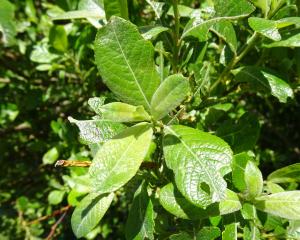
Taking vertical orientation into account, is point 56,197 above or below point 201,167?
below

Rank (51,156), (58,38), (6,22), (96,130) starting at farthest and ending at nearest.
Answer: (51,156)
(58,38)
(6,22)
(96,130)

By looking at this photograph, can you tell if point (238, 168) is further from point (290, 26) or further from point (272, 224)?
point (290, 26)

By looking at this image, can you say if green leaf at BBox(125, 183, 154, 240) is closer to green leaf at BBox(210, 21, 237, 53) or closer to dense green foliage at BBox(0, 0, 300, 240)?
dense green foliage at BBox(0, 0, 300, 240)

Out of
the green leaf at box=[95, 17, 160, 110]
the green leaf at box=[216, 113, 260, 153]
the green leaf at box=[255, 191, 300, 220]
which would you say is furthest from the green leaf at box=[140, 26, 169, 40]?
the green leaf at box=[255, 191, 300, 220]

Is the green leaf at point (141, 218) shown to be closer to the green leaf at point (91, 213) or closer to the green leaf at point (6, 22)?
the green leaf at point (91, 213)

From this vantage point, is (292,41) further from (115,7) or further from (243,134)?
(115,7)

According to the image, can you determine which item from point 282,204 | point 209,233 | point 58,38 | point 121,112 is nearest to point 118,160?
point 121,112

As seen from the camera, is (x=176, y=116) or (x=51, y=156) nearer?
(x=176, y=116)
